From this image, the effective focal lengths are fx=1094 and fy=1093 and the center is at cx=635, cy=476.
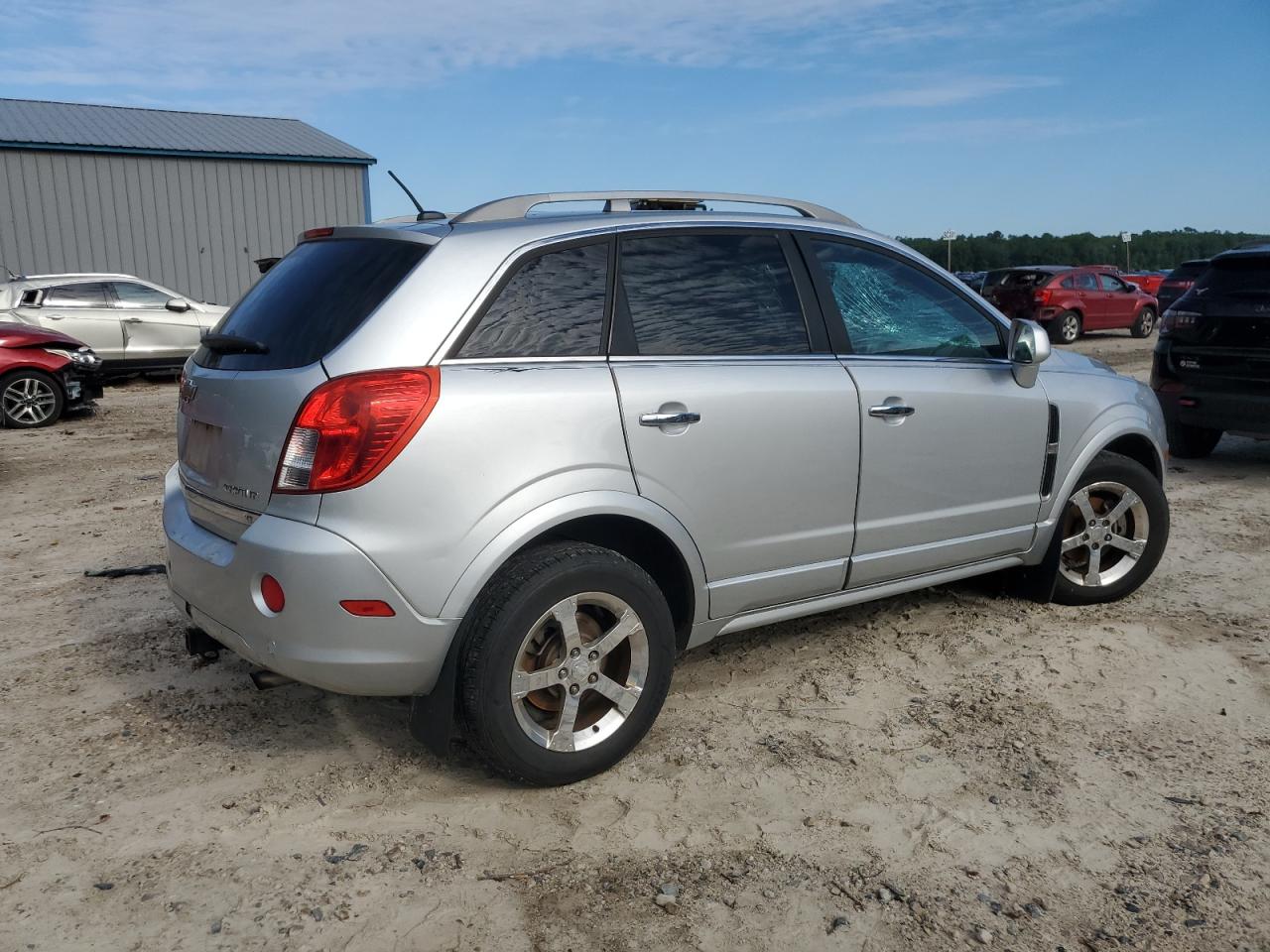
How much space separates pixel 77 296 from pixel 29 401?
146 inches

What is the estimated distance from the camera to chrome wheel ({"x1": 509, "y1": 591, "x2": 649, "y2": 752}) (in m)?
3.27

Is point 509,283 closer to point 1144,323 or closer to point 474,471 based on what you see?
point 474,471

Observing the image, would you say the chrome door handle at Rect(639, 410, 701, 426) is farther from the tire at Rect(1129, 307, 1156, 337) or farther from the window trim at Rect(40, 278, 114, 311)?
the tire at Rect(1129, 307, 1156, 337)

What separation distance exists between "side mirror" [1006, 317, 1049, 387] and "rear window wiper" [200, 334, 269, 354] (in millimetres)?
2870

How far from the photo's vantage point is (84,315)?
47.5 feet

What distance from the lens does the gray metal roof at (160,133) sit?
70.0 ft

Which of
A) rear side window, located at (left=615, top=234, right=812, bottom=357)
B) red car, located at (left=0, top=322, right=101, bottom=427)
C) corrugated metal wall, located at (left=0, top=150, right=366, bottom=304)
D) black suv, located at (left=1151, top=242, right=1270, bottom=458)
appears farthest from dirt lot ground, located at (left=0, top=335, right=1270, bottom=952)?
corrugated metal wall, located at (left=0, top=150, right=366, bottom=304)

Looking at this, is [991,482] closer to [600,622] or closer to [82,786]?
[600,622]

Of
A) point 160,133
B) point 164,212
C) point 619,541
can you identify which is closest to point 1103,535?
point 619,541

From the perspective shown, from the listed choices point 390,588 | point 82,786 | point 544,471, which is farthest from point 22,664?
point 544,471

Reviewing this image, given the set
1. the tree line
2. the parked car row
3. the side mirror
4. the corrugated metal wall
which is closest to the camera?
the side mirror

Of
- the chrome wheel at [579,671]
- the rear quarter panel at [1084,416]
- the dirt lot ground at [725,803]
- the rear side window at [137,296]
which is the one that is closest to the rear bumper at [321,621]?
the chrome wheel at [579,671]

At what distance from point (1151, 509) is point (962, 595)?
936 millimetres

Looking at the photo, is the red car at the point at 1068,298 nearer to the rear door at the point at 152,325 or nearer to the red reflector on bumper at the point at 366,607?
the rear door at the point at 152,325
